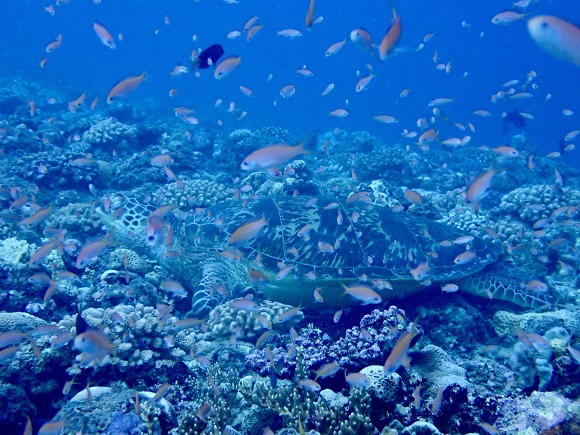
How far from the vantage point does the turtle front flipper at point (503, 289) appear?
6.00m

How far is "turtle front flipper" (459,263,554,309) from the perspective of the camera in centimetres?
600

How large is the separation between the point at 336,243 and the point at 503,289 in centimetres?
300

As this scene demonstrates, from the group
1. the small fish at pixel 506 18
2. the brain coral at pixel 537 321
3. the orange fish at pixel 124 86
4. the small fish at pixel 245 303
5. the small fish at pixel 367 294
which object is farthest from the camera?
the small fish at pixel 506 18

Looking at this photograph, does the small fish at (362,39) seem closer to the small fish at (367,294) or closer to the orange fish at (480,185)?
the orange fish at (480,185)

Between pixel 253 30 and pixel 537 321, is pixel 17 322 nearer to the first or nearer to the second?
pixel 253 30

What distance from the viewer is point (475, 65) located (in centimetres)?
13588

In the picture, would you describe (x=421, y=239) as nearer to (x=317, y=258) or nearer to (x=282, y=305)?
(x=317, y=258)

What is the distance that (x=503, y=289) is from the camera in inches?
237

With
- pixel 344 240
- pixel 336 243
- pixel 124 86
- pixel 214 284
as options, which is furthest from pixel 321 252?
pixel 124 86

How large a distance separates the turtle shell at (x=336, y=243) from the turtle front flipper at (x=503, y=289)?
0.71 feet

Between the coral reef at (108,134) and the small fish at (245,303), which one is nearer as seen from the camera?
the small fish at (245,303)

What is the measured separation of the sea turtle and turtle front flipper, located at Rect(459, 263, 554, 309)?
0.05ft

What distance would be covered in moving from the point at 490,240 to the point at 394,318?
4.26 meters

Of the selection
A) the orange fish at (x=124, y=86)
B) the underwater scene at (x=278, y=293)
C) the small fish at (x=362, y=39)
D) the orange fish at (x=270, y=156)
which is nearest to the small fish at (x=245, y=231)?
the underwater scene at (x=278, y=293)
